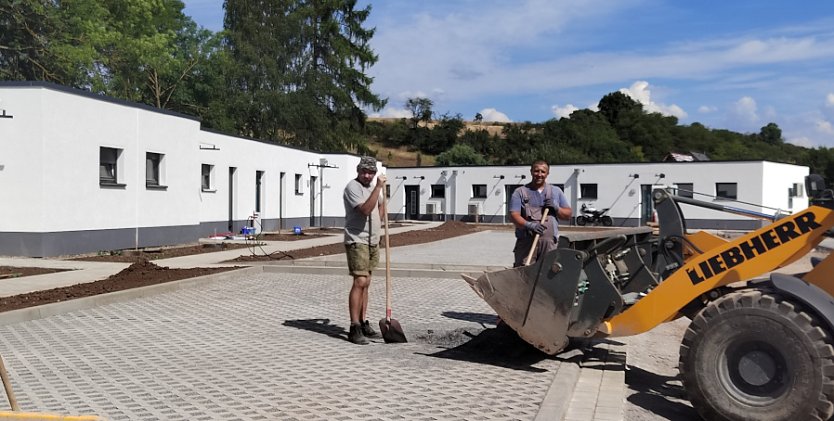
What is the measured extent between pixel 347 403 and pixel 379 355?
1549 millimetres

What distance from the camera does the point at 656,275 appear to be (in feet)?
21.4

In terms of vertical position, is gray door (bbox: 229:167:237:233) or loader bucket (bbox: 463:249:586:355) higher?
gray door (bbox: 229:167:237:233)

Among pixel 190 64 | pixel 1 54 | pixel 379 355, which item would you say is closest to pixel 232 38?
pixel 190 64

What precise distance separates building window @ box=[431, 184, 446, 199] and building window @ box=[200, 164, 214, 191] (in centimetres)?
2631

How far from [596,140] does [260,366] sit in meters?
77.9

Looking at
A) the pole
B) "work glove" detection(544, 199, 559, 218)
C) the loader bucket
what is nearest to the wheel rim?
the loader bucket

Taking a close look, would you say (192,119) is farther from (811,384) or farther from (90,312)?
(811,384)

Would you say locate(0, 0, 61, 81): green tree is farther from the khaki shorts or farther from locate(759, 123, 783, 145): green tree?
locate(759, 123, 783, 145): green tree

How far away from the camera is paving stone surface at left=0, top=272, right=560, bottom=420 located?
466 centimetres

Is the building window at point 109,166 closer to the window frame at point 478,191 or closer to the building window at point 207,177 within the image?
the building window at point 207,177

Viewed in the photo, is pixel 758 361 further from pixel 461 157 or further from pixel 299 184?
pixel 461 157

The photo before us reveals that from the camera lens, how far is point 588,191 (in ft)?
142

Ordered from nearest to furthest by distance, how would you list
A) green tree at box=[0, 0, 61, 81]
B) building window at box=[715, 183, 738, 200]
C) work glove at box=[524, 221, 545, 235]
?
work glove at box=[524, 221, 545, 235] < green tree at box=[0, 0, 61, 81] < building window at box=[715, 183, 738, 200]

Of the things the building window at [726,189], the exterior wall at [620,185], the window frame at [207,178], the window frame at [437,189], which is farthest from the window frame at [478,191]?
the window frame at [207,178]
